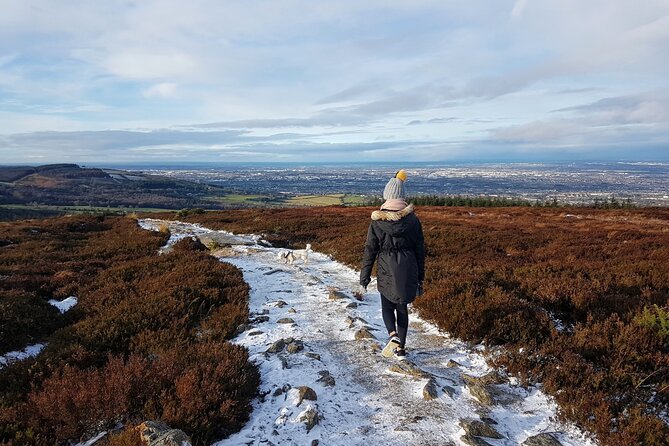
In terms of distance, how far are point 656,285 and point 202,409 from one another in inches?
425

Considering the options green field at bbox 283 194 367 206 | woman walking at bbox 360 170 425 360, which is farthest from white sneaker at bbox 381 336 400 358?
green field at bbox 283 194 367 206

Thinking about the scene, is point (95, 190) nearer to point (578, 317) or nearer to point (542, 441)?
point (578, 317)

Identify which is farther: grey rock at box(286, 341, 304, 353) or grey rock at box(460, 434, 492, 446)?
grey rock at box(286, 341, 304, 353)

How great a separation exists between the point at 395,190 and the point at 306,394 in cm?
330

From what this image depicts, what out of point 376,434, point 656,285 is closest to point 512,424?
point 376,434

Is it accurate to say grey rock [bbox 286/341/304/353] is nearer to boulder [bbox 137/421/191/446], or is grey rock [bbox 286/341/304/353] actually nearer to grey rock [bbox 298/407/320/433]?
grey rock [bbox 298/407/320/433]

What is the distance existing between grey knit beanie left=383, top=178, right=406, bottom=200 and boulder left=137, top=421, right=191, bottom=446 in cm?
427

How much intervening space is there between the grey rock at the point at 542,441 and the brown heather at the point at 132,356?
3.21 m

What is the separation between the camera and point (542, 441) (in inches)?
171

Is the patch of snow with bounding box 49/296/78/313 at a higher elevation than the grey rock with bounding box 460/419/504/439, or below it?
below

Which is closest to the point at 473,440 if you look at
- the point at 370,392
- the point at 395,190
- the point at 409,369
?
the point at 370,392

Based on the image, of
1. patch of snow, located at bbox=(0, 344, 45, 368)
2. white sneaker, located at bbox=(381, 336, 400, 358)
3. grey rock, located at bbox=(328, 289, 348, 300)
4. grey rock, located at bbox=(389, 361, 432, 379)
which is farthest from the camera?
grey rock, located at bbox=(328, 289, 348, 300)

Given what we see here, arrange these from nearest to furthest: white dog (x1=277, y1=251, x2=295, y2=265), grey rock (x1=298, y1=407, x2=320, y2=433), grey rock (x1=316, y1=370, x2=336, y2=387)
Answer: grey rock (x1=298, y1=407, x2=320, y2=433)
grey rock (x1=316, y1=370, x2=336, y2=387)
white dog (x1=277, y1=251, x2=295, y2=265)

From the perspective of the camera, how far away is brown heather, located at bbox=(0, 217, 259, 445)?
4234 millimetres
